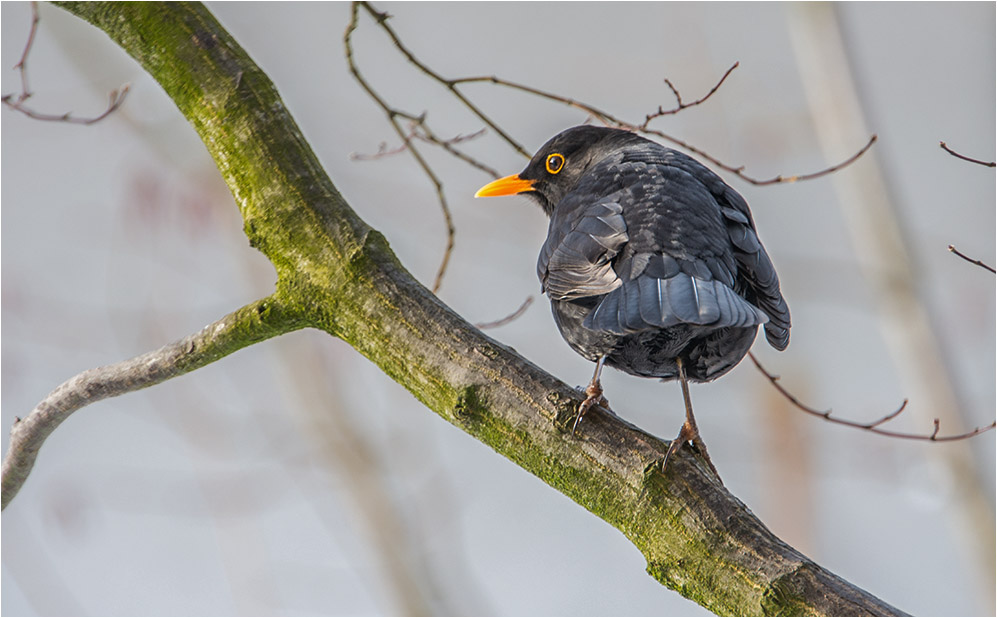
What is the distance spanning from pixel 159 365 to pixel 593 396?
129 centimetres

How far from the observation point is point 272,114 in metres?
2.71

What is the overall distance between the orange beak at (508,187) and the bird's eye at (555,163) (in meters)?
0.10

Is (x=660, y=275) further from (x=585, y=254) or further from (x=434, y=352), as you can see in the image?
(x=434, y=352)

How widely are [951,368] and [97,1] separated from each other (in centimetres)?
513

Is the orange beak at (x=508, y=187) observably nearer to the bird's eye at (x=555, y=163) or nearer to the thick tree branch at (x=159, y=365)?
the bird's eye at (x=555, y=163)

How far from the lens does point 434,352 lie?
2.42 m

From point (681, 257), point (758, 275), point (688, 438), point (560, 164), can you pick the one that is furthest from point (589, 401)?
point (560, 164)

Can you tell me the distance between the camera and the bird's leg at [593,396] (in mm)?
2285

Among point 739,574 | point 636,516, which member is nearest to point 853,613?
point 739,574

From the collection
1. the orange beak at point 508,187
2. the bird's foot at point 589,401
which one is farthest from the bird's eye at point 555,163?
the bird's foot at point 589,401

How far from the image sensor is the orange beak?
368 centimetres

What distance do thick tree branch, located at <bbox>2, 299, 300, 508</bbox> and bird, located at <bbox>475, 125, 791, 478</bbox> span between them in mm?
892

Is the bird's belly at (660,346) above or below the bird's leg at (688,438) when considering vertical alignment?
above

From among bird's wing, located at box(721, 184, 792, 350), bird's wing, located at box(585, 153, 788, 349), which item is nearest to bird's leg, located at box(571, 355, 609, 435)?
bird's wing, located at box(585, 153, 788, 349)
